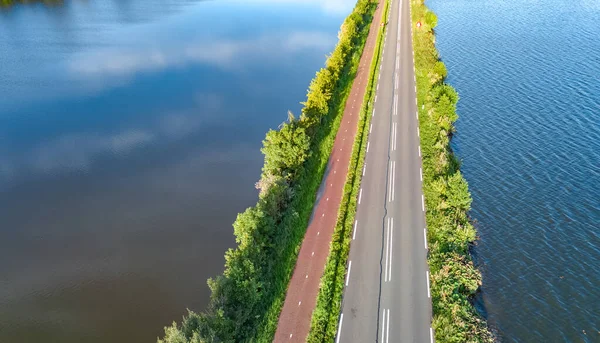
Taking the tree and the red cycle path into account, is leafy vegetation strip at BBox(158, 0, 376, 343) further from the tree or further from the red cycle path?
the red cycle path

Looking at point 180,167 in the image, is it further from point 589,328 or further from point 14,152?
point 589,328

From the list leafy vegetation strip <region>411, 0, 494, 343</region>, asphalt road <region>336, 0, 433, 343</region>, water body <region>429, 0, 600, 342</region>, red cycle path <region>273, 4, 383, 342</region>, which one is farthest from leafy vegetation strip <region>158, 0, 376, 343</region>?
water body <region>429, 0, 600, 342</region>

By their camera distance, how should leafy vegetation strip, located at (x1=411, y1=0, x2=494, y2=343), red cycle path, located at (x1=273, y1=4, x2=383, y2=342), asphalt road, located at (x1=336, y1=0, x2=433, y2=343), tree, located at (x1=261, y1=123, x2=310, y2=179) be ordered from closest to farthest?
leafy vegetation strip, located at (x1=411, y1=0, x2=494, y2=343)
asphalt road, located at (x1=336, y1=0, x2=433, y2=343)
red cycle path, located at (x1=273, y1=4, x2=383, y2=342)
tree, located at (x1=261, y1=123, x2=310, y2=179)

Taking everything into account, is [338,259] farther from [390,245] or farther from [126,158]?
[126,158]

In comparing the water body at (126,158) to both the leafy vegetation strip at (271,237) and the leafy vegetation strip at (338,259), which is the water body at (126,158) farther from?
the leafy vegetation strip at (338,259)

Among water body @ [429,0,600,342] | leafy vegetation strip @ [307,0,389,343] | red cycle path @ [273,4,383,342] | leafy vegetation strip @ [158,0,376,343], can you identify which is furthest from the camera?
water body @ [429,0,600,342]

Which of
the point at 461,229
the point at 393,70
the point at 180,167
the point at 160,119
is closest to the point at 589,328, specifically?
the point at 461,229

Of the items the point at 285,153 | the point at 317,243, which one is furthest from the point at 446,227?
the point at 285,153

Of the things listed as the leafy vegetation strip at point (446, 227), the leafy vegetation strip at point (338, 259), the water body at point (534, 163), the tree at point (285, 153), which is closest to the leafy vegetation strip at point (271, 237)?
the tree at point (285, 153)
